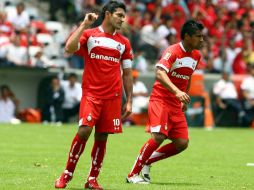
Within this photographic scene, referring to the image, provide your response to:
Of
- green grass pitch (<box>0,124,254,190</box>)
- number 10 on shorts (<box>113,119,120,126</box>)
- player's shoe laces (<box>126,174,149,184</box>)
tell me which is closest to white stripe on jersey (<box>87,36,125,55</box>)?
number 10 on shorts (<box>113,119,120,126</box>)

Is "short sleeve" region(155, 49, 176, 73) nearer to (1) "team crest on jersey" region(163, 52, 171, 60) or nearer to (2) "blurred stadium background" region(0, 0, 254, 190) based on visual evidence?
(1) "team crest on jersey" region(163, 52, 171, 60)

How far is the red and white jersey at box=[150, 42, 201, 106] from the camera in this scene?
40.2ft

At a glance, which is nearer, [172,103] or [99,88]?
[99,88]

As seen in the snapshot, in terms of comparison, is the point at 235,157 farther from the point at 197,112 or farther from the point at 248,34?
the point at 248,34

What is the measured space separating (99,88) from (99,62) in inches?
12.4

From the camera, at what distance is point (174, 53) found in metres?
12.2

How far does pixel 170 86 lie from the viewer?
11633 millimetres

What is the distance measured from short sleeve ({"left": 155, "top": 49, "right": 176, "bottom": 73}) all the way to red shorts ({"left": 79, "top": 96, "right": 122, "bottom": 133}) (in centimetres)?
113

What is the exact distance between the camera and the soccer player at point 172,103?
1216cm

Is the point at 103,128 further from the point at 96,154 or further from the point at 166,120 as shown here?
the point at 166,120

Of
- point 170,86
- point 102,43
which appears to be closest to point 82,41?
point 102,43

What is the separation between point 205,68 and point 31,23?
623 centimetres

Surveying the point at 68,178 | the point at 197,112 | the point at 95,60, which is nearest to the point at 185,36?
the point at 95,60

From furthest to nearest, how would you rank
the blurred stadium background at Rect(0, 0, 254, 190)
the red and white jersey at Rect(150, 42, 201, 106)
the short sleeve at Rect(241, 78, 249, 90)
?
the short sleeve at Rect(241, 78, 249, 90), the blurred stadium background at Rect(0, 0, 254, 190), the red and white jersey at Rect(150, 42, 201, 106)
